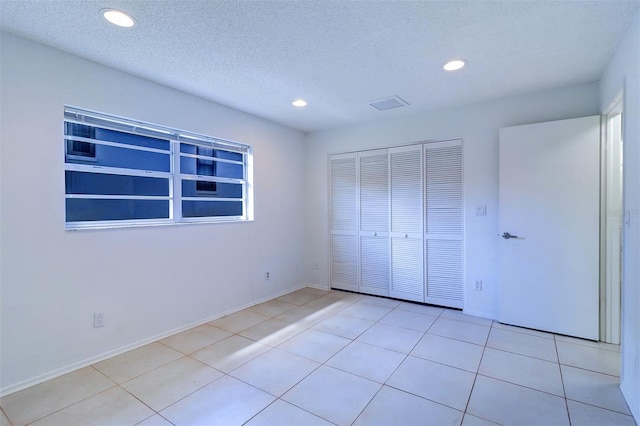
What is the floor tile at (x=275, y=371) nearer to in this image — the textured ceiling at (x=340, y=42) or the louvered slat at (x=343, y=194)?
the louvered slat at (x=343, y=194)

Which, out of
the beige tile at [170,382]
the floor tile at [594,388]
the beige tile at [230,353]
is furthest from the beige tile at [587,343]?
the beige tile at [170,382]

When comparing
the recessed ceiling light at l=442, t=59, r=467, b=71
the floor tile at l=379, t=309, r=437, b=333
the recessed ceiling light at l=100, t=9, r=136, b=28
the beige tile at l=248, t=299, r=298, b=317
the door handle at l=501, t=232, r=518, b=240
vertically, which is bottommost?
the floor tile at l=379, t=309, r=437, b=333

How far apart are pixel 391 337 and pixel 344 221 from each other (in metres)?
1.98

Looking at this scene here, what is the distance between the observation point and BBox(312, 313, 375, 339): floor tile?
3.04 meters

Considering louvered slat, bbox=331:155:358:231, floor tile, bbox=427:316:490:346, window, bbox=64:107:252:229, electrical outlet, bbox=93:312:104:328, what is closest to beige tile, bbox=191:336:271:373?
electrical outlet, bbox=93:312:104:328

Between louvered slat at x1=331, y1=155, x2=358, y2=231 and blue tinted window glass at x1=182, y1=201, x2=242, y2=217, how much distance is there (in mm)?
1459

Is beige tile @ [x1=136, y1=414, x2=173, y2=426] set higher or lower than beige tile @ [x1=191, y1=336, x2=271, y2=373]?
lower

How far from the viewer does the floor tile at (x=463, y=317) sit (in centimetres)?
332

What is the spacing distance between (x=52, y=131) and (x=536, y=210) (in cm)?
435

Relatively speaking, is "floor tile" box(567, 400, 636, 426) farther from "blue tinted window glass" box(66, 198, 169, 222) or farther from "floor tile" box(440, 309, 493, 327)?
"blue tinted window glass" box(66, 198, 169, 222)

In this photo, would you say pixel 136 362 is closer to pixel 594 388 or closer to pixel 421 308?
pixel 421 308

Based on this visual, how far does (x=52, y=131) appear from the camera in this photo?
2.30m

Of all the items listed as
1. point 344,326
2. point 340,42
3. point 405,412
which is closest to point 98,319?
point 344,326

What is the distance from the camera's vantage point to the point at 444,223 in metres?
3.75
